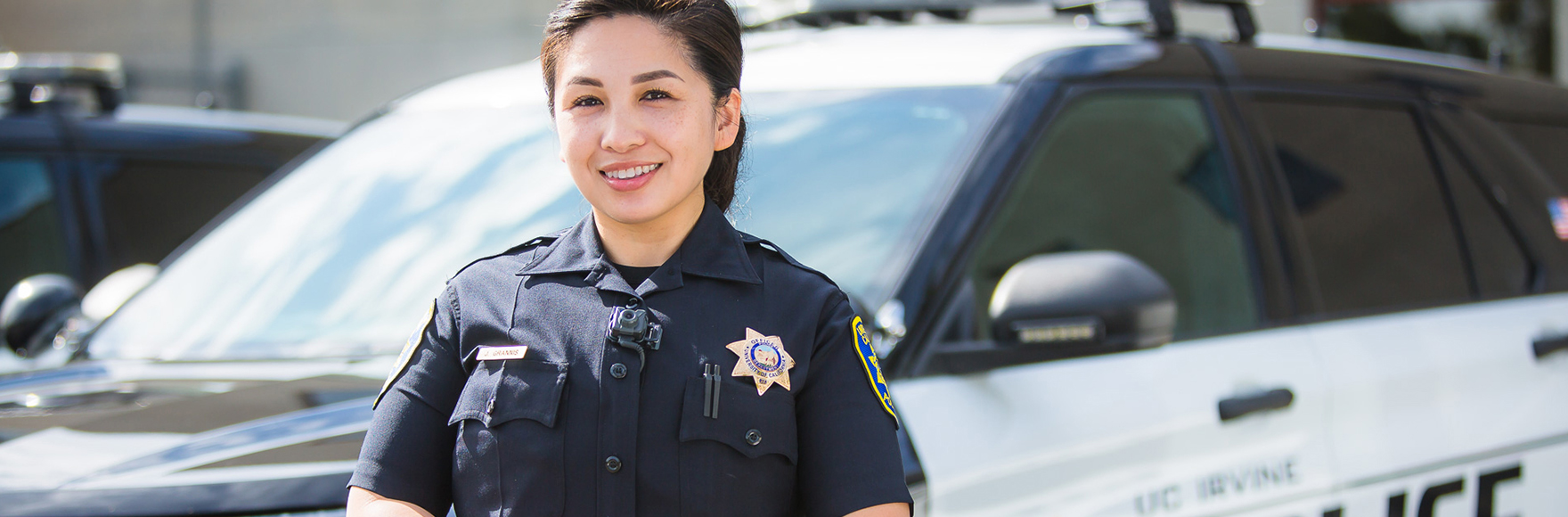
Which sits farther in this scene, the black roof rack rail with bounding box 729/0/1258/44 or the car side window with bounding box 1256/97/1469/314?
the black roof rack rail with bounding box 729/0/1258/44

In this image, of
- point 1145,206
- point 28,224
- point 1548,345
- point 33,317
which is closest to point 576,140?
point 1145,206

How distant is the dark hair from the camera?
→ 4.61 feet

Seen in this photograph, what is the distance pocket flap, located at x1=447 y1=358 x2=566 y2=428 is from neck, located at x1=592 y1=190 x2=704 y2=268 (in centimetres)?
15

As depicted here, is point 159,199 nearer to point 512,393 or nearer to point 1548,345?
point 512,393

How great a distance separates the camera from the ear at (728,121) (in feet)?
4.95

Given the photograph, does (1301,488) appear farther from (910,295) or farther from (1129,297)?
(910,295)

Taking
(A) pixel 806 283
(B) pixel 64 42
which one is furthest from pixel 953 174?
(B) pixel 64 42

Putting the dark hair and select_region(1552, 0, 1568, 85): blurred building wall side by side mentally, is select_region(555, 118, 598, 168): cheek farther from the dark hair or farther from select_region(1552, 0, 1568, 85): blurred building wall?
select_region(1552, 0, 1568, 85): blurred building wall

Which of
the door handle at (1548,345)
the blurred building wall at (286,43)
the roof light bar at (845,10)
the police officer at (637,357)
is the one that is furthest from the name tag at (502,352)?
the blurred building wall at (286,43)

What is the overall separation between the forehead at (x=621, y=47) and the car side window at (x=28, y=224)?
397 centimetres

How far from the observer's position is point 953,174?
7.98 ft

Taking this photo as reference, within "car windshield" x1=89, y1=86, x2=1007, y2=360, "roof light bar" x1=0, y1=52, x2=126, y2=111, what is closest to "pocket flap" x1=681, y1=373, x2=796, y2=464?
"car windshield" x1=89, y1=86, x2=1007, y2=360

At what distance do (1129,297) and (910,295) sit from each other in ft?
1.17

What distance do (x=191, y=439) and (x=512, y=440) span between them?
83cm
